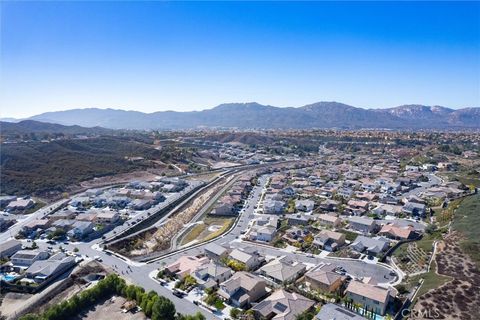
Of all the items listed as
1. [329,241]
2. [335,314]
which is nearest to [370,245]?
[329,241]

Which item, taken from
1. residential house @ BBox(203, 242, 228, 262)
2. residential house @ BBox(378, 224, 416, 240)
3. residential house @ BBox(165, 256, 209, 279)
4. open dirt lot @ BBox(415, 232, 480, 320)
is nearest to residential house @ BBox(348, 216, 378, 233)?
residential house @ BBox(378, 224, 416, 240)

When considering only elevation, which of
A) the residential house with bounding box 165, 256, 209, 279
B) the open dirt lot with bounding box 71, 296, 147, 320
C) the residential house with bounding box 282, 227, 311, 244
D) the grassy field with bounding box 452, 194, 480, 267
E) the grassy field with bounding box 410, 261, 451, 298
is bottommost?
the open dirt lot with bounding box 71, 296, 147, 320

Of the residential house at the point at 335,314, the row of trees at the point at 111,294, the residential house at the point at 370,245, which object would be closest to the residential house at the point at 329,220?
the residential house at the point at 370,245

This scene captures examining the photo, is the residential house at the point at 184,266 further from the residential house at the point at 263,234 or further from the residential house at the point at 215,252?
the residential house at the point at 263,234

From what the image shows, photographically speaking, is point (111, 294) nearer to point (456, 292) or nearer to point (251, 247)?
point (251, 247)

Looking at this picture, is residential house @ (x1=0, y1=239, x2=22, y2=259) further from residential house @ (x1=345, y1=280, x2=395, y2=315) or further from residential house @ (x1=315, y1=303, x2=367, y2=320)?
residential house @ (x1=345, y1=280, x2=395, y2=315)

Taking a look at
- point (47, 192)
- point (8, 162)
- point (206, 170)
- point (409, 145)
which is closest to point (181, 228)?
point (47, 192)
